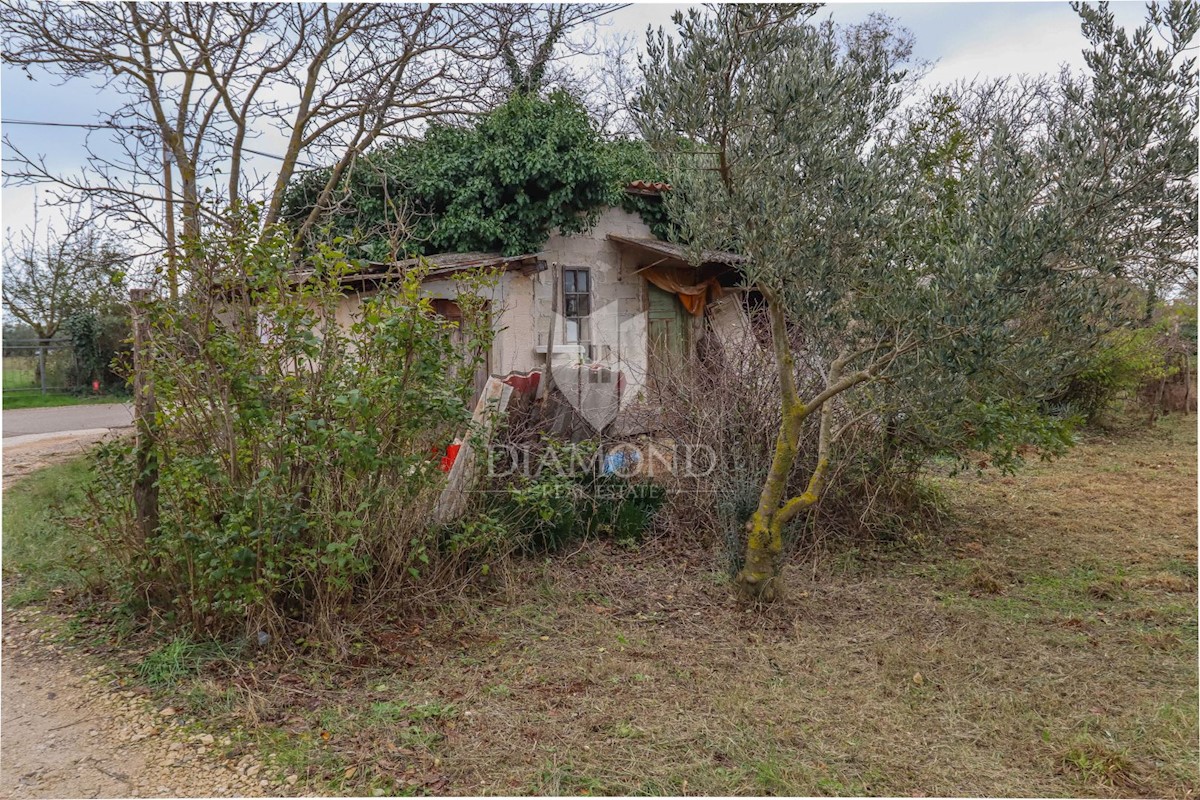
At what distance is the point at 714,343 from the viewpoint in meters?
6.96

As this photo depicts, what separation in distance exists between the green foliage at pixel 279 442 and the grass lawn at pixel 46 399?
17.6 metres

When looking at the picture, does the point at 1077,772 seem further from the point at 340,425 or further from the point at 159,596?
the point at 159,596

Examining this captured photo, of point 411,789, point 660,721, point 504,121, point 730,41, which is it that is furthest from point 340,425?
point 504,121

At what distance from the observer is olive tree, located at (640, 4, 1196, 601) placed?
3.93 metres

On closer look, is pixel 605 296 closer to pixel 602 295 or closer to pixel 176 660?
pixel 602 295

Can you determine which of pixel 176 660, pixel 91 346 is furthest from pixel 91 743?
pixel 91 346

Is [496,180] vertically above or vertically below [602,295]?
above

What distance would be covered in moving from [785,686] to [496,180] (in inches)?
334

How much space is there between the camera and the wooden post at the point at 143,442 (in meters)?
4.58

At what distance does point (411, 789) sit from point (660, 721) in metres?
1.16

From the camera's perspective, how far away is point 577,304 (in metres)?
11.6

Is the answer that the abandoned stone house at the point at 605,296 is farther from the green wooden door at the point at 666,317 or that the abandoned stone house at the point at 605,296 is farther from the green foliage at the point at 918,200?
the green foliage at the point at 918,200

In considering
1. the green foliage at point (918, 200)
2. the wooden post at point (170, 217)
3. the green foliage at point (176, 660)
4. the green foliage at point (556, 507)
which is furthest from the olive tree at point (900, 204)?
the green foliage at point (176, 660)

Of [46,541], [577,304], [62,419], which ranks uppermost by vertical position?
[577,304]
